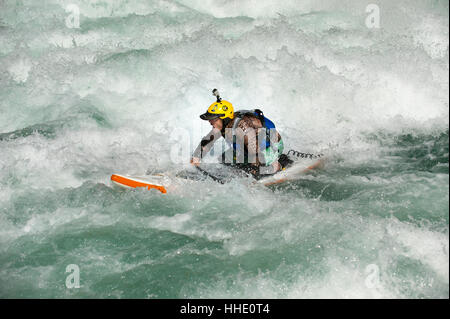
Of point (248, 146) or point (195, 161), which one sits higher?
point (248, 146)

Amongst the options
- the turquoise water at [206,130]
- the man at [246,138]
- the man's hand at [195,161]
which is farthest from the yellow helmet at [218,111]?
the turquoise water at [206,130]

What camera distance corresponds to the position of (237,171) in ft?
20.1

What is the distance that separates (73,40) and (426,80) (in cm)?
714

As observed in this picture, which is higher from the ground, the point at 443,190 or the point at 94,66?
the point at 94,66

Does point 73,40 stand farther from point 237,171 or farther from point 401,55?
point 401,55

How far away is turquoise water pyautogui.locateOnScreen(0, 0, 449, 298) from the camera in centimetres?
441

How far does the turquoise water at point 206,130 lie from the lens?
14.5 feet

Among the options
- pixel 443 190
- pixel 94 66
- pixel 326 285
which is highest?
pixel 94 66

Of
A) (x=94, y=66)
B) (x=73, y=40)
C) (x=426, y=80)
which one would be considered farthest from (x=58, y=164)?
(x=426, y=80)

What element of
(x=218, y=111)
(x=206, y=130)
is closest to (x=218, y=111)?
(x=218, y=111)

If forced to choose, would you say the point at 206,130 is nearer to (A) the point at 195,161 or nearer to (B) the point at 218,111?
(A) the point at 195,161

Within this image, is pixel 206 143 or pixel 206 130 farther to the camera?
pixel 206 130

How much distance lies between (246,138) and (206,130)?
243cm

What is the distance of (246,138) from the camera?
5762 millimetres
